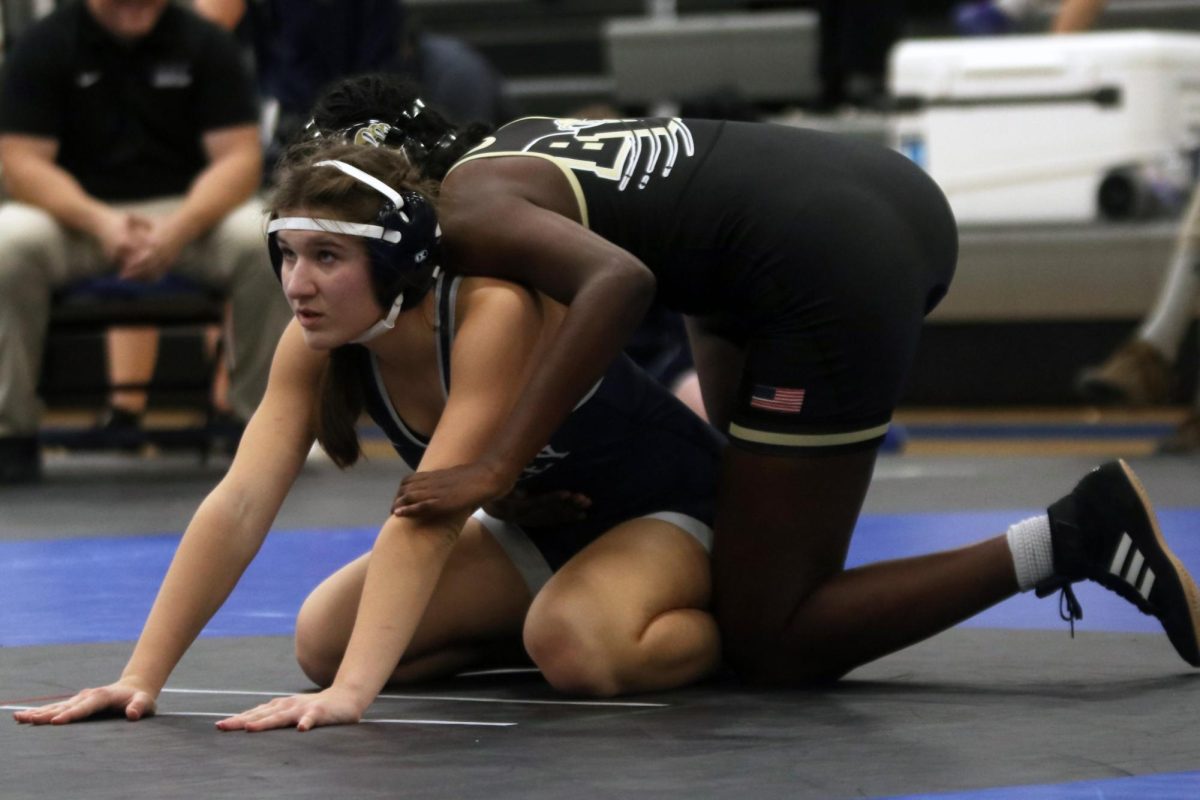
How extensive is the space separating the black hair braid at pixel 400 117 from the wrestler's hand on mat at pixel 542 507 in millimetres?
428

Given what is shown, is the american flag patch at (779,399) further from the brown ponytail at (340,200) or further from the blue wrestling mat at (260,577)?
the blue wrestling mat at (260,577)

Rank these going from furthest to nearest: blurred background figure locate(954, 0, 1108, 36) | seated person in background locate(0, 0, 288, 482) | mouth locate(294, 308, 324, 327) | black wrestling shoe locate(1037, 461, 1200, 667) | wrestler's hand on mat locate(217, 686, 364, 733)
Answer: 1. blurred background figure locate(954, 0, 1108, 36)
2. seated person in background locate(0, 0, 288, 482)
3. black wrestling shoe locate(1037, 461, 1200, 667)
4. mouth locate(294, 308, 324, 327)
5. wrestler's hand on mat locate(217, 686, 364, 733)

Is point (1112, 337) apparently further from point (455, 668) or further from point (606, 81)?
point (455, 668)

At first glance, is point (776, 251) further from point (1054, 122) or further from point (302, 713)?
point (1054, 122)

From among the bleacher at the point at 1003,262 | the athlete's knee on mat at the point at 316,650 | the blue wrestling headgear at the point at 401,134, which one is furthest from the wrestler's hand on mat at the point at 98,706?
the bleacher at the point at 1003,262

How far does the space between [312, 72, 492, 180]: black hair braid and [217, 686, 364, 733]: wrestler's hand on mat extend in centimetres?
65

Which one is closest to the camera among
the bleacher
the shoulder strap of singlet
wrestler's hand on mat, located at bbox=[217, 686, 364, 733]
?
wrestler's hand on mat, located at bbox=[217, 686, 364, 733]

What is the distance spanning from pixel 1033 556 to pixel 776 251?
0.49 meters

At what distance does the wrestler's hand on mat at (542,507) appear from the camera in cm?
261

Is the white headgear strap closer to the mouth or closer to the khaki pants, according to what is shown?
the mouth

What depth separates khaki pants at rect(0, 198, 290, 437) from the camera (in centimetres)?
514

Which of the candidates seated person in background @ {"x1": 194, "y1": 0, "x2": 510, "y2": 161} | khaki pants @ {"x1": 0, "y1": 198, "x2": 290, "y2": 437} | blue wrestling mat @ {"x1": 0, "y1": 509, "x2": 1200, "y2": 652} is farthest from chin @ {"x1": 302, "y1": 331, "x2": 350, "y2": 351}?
seated person in background @ {"x1": 194, "y1": 0, "x2": 510, "y2": 161}

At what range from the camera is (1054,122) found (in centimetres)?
679

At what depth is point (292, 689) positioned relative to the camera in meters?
2.53
